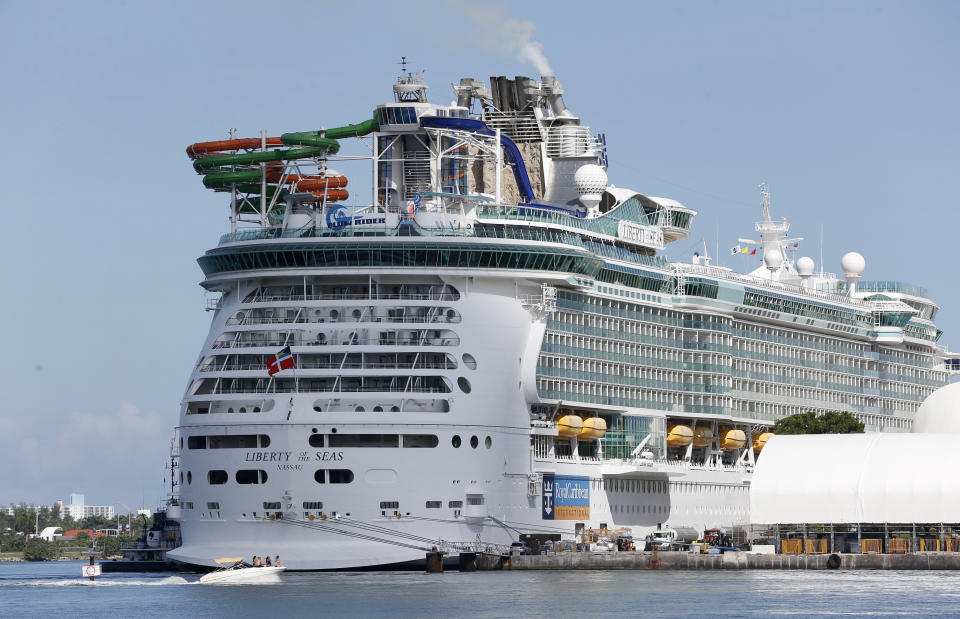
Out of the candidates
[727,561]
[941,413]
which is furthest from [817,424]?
[727,561]

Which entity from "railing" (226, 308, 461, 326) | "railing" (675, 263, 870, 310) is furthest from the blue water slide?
"railing" (675, 263, 870, 310)

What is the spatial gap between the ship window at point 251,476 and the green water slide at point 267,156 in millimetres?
18446

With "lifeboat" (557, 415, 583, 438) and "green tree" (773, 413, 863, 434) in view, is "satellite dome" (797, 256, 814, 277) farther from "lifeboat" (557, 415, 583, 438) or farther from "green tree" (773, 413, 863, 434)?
"lifeboat" (557, 415, 583, 438)

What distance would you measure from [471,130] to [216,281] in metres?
16.2

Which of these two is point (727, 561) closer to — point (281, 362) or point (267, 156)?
point (281, 362)

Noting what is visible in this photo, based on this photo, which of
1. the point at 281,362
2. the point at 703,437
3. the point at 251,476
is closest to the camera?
the point at 251,476

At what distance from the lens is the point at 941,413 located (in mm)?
124125

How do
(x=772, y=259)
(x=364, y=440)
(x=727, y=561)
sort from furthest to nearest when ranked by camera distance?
(x=772, y=259), (x=727, y=561), (x=364, y=440)

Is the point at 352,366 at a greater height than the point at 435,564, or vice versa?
the point at 352,366

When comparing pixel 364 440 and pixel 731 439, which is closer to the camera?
pixel 364 440

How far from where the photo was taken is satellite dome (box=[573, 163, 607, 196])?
11619cm

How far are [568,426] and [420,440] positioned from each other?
1528 centimetres

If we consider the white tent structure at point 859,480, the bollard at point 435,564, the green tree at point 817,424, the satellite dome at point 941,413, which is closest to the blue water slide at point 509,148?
the white tent structure at point 859,480

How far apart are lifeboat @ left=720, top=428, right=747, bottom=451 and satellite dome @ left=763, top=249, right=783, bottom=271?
20.7 meters
